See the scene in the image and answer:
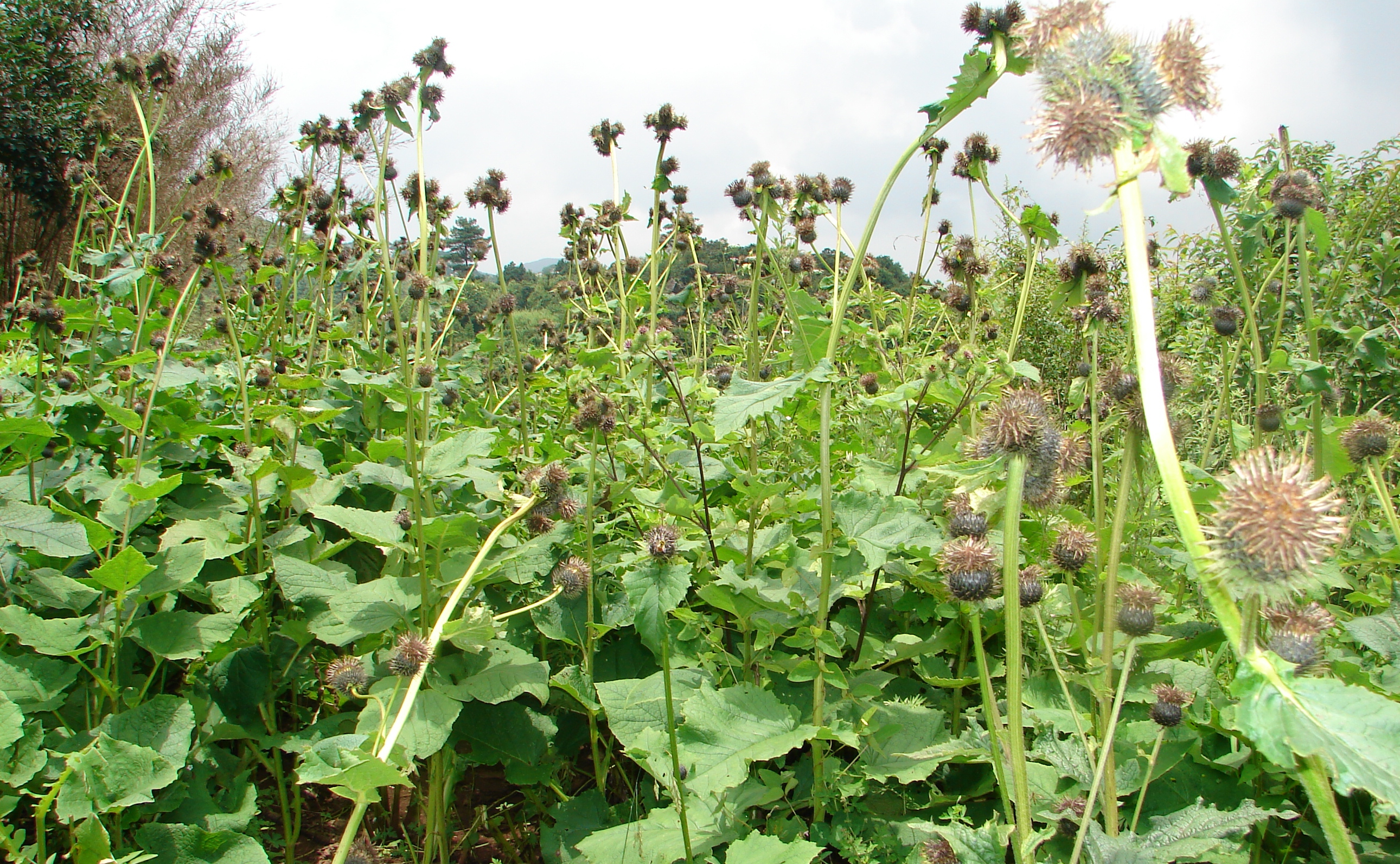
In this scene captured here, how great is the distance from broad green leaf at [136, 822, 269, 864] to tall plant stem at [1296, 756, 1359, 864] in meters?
2.04

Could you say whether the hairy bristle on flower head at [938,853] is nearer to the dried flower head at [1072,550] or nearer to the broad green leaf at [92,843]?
the dried flower head at [1072,550]

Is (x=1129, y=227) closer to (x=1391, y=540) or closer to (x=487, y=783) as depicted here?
(x=487, y=783)

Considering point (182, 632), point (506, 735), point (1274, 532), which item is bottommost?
point (506, 735)

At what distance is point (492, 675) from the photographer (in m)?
1.97

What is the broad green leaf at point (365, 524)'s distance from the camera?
2023 mm

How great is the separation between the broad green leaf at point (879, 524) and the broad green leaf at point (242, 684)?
1.81 m

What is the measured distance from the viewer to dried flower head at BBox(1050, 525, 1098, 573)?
164cm

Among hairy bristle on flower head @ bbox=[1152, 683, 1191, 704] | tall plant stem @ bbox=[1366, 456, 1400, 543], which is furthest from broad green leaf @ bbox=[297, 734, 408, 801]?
tall plant stem @ bbox=[1366, 456, 1400, 543]

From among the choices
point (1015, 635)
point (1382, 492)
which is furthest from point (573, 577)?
point (1382, 492)

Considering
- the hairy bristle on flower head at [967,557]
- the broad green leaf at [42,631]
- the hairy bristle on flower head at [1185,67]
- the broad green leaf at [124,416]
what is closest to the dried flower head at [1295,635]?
the hairy bristle on flower head at [967,557]

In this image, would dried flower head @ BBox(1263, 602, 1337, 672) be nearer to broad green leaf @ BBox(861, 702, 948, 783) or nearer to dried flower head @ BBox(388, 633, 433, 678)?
broad green leaf @ BBox(861, 702, 948, 783)

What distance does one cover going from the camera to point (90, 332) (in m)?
3.32

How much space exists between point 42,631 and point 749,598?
1.80m

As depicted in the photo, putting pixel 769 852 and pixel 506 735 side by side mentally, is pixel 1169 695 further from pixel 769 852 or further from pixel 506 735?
pixel 506 735
